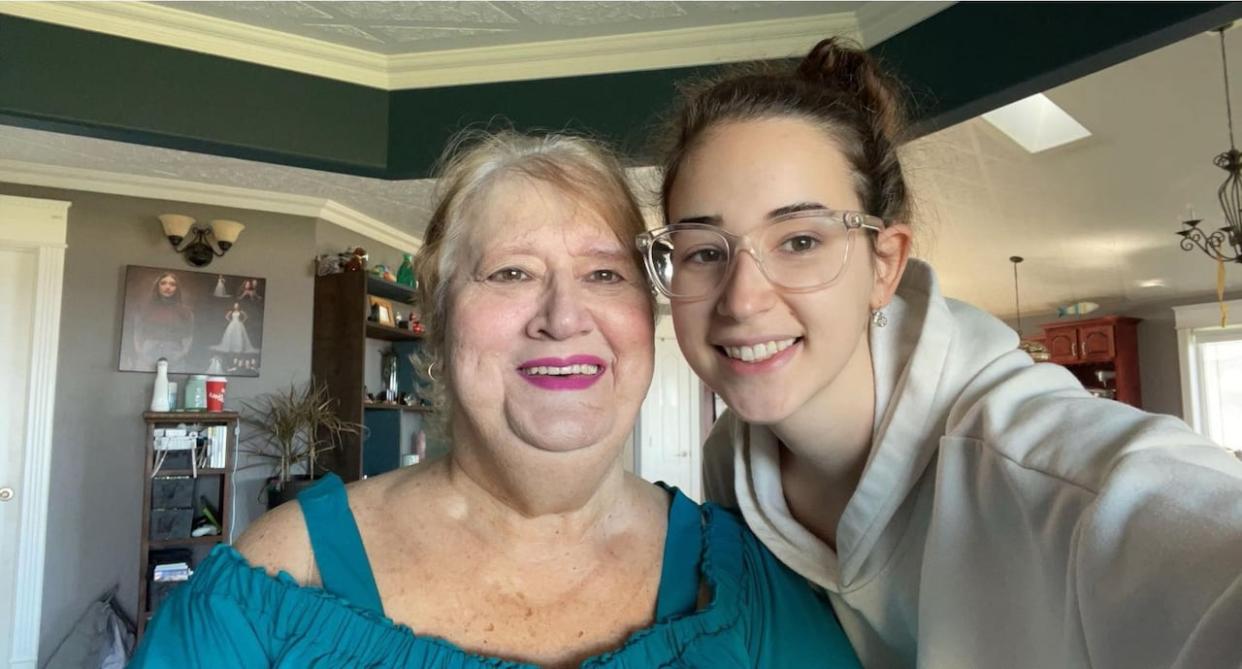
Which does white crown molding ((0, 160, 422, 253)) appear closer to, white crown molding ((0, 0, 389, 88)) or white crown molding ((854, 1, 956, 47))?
white crown molding ((0, 0, 389, 88))

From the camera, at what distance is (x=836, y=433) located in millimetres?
1069

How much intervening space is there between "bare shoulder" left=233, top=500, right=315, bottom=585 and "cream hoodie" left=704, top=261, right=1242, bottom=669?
2.11 feet

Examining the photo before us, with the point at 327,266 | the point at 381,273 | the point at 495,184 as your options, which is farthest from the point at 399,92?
the point at 381,273

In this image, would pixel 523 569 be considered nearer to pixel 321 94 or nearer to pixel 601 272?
pixel 601 272

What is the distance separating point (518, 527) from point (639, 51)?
1.80m

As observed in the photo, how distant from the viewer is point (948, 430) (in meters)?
0.90

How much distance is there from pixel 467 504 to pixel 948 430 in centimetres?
63

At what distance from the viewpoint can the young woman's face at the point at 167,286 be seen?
4.26 meters

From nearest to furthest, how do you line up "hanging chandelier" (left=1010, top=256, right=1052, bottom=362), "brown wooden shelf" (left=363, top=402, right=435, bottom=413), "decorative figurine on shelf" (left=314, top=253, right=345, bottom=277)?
"decorative figurine on shelf" (left=314, top=253, right=345, bottom=277)
"brown wooden shelf" (left=363, top=402, right=435, bottom=413)
"hanging chandelier" (left=1010, top=256, right=1052, bottom=362)

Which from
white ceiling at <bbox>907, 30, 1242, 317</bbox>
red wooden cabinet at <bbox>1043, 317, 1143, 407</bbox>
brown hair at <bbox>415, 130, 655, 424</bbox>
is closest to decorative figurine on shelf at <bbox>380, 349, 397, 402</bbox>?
white ceiling at <bbox>907, 30, 1242, 317</bbox>

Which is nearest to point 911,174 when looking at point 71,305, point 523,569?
point 523,569

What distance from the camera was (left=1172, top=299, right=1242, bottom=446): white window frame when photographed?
23.8ft

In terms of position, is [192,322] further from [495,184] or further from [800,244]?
[800,244]

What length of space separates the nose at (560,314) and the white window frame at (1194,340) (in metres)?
8.27
